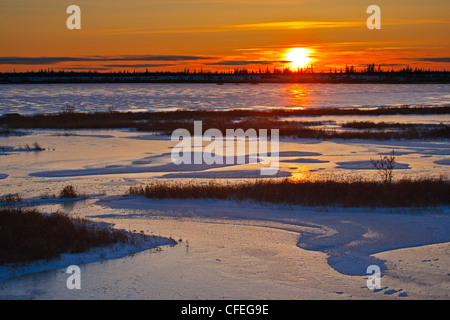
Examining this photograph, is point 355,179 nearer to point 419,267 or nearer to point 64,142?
point 419,267

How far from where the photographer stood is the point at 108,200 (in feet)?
46.8

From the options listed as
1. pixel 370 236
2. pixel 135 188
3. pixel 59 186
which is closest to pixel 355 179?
pixel 370 236
